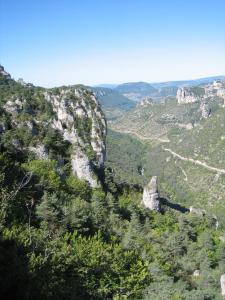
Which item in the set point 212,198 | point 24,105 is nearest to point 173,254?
point 24,105

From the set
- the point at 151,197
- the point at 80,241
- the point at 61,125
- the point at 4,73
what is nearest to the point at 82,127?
the point at 61,125

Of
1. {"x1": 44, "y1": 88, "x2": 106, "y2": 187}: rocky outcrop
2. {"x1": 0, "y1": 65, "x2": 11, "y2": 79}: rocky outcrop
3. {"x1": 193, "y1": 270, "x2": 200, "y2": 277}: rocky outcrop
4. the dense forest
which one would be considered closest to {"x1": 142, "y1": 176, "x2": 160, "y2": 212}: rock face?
the dense forest

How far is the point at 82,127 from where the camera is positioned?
3511 inches

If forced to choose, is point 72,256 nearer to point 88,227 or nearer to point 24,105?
point 88,227

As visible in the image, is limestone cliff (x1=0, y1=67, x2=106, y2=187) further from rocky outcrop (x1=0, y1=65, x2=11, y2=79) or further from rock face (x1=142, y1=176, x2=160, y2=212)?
rocky outcrop (x1=0, y1=65, x2=11, y2=79)

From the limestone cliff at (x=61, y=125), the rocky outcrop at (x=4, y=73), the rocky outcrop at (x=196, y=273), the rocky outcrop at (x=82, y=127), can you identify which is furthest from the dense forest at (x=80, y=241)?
the rocky outcrop at (x=4, y=73)

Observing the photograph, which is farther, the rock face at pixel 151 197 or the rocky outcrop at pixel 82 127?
the rock face at pixel 151 197

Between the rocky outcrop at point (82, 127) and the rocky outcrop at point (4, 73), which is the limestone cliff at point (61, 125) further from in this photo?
the rocky outcrop at point (4, 73)

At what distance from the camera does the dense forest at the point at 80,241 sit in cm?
2386

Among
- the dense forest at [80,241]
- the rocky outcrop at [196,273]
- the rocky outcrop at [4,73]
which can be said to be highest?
the rocky outcrop at [4,73]

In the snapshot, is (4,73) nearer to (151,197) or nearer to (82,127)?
(82,127)

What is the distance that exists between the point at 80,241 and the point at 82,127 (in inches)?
2021

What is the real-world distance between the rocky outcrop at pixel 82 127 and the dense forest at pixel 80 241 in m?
1.86

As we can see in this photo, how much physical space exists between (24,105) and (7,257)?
229 ft
